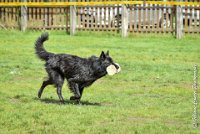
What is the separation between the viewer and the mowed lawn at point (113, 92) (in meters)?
10.2

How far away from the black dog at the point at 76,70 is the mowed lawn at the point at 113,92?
39 centimetres

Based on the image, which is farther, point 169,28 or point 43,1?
point 43,1

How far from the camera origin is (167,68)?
723 inches

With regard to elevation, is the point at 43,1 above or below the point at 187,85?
above

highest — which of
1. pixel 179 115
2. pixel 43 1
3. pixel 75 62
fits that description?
pixel 43 1

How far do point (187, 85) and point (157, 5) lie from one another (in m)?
11.7

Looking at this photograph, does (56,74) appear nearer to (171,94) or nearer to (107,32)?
(171,94)

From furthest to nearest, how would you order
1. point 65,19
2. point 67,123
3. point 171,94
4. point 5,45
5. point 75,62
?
point 65,19, point 5,45, point 171,94, point 75,62, point 67,123

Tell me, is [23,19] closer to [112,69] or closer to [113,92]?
[113,92]

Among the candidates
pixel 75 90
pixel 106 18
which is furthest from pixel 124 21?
pixel 75 90

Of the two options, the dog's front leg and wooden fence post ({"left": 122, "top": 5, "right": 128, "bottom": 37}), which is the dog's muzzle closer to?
the dog's front leg

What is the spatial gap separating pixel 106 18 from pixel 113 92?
13.6 metres

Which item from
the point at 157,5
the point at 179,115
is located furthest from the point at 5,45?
the point at 179,115

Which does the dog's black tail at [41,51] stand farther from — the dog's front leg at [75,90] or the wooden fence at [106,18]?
the wooden fence at [106,18]
